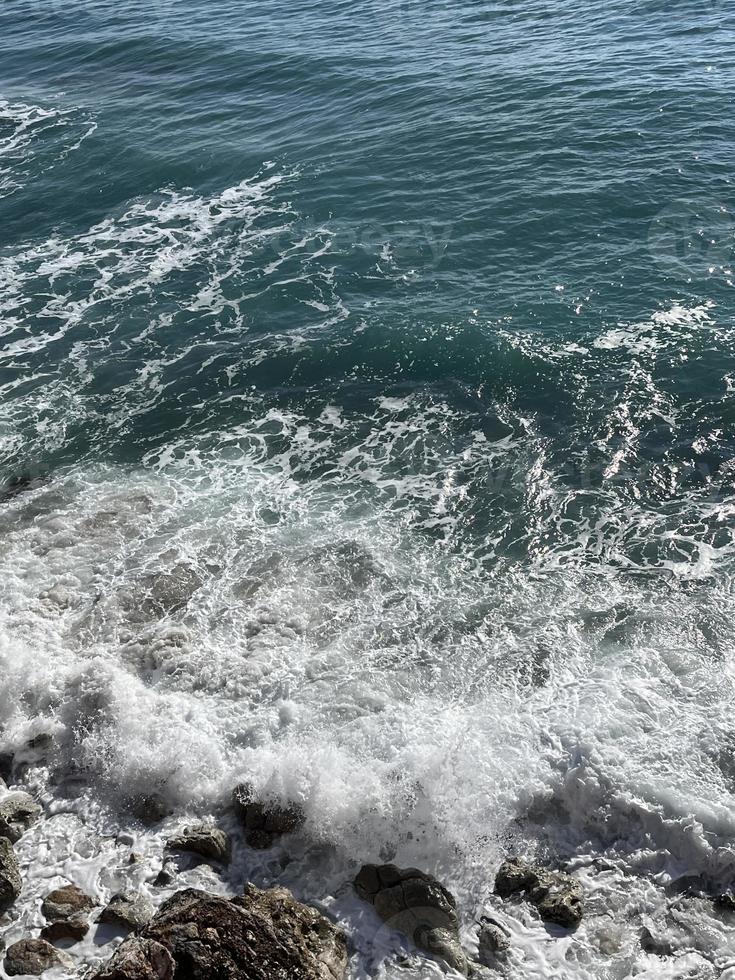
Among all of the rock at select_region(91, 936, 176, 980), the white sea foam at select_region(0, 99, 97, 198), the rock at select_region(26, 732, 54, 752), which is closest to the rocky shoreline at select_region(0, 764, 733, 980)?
the rock at select_region(91, 936, 176, 980)

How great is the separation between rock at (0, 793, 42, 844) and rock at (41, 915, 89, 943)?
65.7 inches

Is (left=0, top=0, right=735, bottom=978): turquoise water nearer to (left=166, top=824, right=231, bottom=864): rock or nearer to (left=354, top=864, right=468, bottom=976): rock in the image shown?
(left=354, top=864, right=468, bottom=976): rock

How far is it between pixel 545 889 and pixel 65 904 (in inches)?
248

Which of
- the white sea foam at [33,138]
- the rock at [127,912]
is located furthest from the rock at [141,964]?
the white sea foam at [33,138]

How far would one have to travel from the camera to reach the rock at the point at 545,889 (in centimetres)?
1086

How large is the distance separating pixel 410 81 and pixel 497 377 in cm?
2150

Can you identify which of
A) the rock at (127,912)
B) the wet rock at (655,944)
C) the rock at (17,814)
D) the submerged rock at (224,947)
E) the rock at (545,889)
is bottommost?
the wet rock at (655,944)

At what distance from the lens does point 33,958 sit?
10.4 m

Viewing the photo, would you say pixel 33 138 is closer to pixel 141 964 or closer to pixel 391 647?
pixel 391 647

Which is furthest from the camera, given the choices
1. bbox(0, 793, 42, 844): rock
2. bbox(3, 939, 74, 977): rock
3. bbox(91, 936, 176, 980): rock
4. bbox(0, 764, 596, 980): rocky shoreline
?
bbox(0, 793, 42, 844): rock

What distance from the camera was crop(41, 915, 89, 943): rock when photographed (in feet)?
35.3

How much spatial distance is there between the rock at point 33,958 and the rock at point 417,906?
12.5ft

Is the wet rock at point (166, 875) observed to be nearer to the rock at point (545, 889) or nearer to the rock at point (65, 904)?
the rock at point (65, 904)

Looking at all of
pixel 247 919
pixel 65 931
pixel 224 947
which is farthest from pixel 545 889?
pixel 65 931
